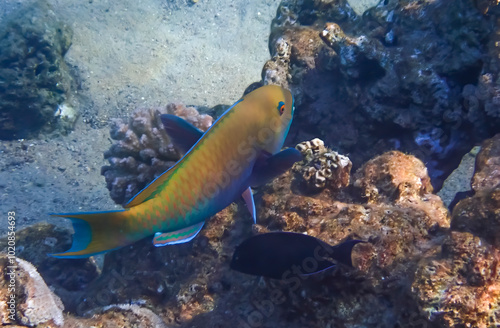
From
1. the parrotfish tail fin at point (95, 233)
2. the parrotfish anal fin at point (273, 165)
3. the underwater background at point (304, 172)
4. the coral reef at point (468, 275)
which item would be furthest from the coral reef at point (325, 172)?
the parrotfish tail fin at point (95, 233)

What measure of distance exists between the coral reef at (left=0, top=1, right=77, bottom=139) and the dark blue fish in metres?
6.16

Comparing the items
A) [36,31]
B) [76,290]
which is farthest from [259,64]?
[76,290]

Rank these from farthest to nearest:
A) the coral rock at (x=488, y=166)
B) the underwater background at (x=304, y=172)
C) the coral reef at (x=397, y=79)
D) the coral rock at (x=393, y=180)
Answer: the coral reef at (x=397, y=79), the coral rock at (x=393, y=180), the coral rock at (x=488, y=166), the underwater background at (x=304, y=172)

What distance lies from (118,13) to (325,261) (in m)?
9.22

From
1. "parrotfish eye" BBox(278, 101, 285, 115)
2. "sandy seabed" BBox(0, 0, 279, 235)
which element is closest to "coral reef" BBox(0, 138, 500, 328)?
"parrotfish eye" BBox(278, 101, 285, 115)

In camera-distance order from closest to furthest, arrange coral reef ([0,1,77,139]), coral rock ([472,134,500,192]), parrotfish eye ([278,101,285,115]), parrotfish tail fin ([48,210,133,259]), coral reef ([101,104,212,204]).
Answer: parrotfish tail fin ([48,210,133,259]) < parrotfish eye ([278,101,285,115]) < coral rock ([472,134,500,192]) < coral reef ([101,104,212,204]) < coral reef ([0,1,77,139])

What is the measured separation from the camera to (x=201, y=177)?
81.7 inches

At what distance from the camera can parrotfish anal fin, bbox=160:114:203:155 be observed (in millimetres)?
2299

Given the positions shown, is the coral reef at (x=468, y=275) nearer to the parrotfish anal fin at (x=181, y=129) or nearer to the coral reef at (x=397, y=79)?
the coral reef at (x=397, y=79)

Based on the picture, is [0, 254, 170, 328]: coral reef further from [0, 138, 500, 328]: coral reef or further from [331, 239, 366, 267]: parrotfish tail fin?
[331, 239, 366, 267]: parrotfish tail fin

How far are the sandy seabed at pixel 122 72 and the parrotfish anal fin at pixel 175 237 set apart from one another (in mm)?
3768

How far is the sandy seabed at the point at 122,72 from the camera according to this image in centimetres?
572

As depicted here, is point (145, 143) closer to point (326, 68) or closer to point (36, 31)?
point (326, 68)

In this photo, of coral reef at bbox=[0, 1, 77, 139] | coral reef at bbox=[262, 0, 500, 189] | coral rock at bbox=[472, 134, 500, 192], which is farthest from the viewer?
coral reef at bbox=[0, 1, 77, 139]
